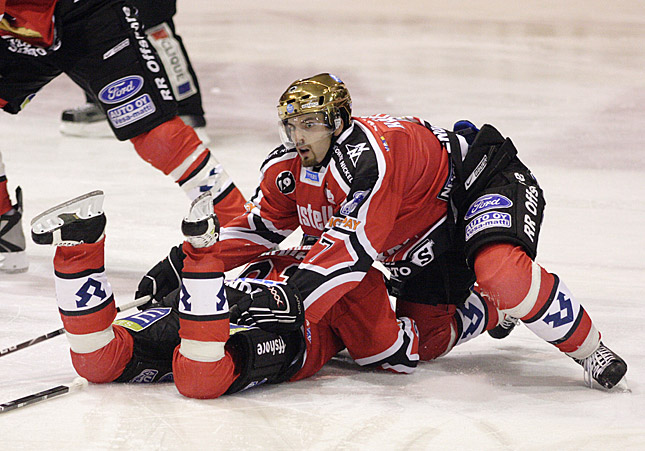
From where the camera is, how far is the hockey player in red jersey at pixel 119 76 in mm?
2914

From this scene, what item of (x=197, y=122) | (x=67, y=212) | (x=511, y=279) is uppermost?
(x=67, y=212)

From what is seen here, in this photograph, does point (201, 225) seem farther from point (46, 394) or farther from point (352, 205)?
point (46, 394)

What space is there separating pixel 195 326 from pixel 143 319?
0.89 ft

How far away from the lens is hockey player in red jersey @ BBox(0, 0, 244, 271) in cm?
291

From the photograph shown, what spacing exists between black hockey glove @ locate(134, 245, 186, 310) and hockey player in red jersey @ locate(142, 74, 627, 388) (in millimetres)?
15

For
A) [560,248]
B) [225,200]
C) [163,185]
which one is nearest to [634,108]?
[560,248]

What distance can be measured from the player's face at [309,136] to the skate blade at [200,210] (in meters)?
0.30

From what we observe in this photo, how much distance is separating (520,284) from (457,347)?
1.59ft

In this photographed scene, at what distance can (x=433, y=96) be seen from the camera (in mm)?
5895

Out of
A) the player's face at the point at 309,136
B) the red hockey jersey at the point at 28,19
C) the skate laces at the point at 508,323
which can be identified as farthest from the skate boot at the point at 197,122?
the player's face at the point at 309,136

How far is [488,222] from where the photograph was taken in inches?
89.7

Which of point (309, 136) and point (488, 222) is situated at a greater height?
point (309, 136)

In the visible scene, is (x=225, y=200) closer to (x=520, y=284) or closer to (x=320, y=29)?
(x=520, y=284)

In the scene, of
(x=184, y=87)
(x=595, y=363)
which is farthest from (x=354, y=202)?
(x=184, y=87)
